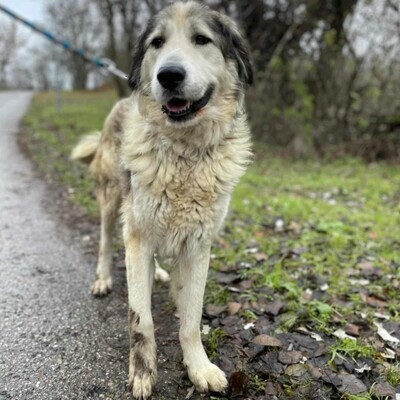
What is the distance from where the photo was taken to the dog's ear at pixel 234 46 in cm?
264

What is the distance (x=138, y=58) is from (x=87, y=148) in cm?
128

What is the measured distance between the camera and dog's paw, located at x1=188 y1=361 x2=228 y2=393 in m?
2.29

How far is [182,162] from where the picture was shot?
2.48 metres

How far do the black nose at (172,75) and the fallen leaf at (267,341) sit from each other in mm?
1667

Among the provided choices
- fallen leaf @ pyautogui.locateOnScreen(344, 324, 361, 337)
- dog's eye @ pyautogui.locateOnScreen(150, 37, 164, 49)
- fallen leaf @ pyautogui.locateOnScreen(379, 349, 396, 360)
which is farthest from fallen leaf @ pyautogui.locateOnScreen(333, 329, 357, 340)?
dog's eye @ pyautogui.locateOnScreen(150, 37, 164, 49)

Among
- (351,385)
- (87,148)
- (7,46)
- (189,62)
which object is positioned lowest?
(7,46)

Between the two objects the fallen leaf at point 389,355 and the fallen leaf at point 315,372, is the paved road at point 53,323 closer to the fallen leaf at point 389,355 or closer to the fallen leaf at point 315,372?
the fallen leaf at point 315,372

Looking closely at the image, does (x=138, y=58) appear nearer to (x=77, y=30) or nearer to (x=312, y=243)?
(x=312, y=243)

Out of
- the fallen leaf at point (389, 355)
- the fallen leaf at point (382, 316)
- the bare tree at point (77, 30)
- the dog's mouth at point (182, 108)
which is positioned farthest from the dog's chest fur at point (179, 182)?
the bare tree at point (77, 30)

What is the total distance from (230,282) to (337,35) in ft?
24.8

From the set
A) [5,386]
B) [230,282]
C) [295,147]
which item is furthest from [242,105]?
[295,147]

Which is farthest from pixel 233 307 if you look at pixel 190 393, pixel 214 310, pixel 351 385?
pixel 351 385

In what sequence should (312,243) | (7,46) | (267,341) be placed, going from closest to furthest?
(267,341)
(312,243)
(7,46)

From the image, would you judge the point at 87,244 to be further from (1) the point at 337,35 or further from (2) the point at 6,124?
(2) the point at 6,124
